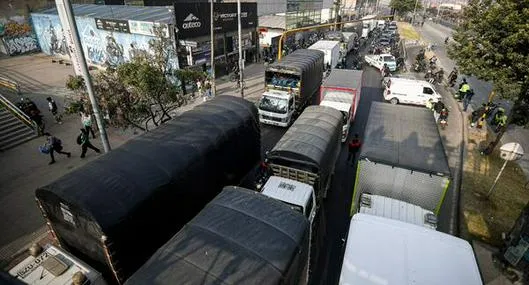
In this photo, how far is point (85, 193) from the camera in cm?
688

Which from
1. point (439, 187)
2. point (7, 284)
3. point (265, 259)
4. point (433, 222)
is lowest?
point (433, 222)

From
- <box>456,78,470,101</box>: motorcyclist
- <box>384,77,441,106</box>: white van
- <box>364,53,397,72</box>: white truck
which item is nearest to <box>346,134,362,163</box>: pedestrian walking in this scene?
<box>384,77,441,106</box>: white van

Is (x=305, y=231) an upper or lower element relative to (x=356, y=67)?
upper

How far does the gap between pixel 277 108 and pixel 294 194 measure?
30.9 ft

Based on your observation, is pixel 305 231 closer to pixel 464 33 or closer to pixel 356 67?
pixel 464 33

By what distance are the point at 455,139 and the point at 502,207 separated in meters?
6.90

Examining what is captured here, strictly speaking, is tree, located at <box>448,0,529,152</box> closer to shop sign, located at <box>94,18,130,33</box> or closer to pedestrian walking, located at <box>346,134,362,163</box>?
pedestrian walking, located at <box>346,134,362,163</box>

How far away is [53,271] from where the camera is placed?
6.51 metres

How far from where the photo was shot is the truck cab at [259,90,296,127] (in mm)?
17891

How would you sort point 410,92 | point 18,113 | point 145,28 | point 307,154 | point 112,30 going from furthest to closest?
point 112,30, point 145,28, point 410,92, point 18,113, point 307,154

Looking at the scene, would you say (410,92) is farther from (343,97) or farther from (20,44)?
(20,44)

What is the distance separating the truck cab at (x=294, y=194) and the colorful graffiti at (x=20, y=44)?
45311mm

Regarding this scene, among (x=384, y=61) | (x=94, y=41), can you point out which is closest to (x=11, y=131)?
(x=94, y=41)

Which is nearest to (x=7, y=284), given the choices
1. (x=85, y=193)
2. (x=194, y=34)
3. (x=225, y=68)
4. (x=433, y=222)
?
Answer: (x=85, y=193)
